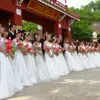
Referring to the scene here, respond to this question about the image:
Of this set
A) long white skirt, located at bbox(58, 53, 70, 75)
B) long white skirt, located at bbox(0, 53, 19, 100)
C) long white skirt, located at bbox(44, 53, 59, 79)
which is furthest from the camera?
long white skirt, located at bbox(58, 53, 70, 75)

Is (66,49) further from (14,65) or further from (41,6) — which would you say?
(14,65)

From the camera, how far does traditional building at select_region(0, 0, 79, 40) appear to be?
482 inches

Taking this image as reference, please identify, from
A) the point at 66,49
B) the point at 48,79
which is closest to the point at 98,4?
the point at 66,49

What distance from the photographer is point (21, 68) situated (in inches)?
285

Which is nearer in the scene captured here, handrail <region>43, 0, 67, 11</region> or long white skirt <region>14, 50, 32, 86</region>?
long white skirt <region>14, 50, 32, 86</region>

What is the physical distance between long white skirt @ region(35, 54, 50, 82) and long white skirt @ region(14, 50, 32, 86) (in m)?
1.09

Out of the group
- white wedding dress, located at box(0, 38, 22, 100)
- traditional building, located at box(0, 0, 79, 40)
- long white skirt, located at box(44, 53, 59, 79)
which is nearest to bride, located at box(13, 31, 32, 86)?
white wedding dress, located at box(0, 38, 22, 100)

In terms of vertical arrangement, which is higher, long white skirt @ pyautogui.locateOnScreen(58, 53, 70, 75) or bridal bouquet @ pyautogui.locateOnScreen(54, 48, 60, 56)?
bridal bouquet @ pyautogui.locateOnScreen(54, 48, 60, 56)

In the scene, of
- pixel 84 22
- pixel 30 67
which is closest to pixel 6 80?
pixel 30 67

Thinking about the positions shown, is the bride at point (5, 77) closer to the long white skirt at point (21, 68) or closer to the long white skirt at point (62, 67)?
the long white skirt at point (21, 68)

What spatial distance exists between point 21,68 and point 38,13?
27.2 ft

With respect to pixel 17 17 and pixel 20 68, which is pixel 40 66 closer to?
pixel 20 68

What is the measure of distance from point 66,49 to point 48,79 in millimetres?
3668

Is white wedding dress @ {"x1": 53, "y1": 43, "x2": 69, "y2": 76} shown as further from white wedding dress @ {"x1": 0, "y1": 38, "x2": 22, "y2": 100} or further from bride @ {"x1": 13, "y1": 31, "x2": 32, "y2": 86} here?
white wedding dress @ {"x1": 0, "y1": 38, "x2": 22, "y2": 100}
